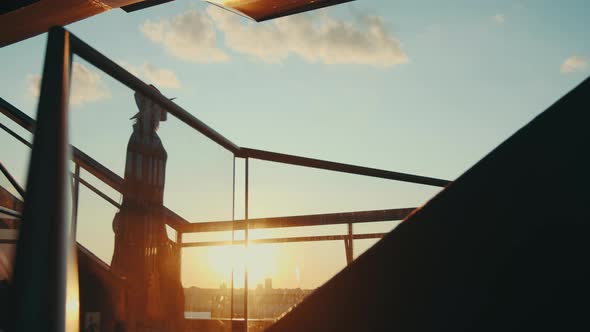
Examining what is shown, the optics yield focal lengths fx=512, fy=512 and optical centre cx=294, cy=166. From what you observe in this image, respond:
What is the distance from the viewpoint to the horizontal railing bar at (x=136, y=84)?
1345mm

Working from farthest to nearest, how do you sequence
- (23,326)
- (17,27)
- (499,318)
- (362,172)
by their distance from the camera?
(17,27), (362,172), (23,326), (499,318)

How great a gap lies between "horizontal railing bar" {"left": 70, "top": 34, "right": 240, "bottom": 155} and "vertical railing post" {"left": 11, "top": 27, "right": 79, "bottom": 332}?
0.17 m

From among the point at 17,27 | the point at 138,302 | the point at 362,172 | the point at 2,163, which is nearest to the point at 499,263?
the point at 362,172

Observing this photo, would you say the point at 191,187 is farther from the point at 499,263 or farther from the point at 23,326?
the point at 499,263

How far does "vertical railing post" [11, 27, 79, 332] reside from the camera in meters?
1.01

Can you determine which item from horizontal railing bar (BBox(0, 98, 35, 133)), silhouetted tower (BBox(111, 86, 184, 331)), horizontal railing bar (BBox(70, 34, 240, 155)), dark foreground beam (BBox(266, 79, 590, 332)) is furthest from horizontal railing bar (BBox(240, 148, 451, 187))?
horizontal railing bar (BBox(0, 98, 35, 133))

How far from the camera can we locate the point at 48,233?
3.43ft

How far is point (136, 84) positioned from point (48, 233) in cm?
70

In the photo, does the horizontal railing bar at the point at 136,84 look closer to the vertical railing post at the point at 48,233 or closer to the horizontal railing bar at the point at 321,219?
the vertical railing post at the point at 48,233

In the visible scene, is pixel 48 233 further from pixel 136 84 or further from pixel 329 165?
pixel 329 165

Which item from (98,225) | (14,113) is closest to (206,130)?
→ (98,225)

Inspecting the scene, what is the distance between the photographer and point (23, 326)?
0.99m

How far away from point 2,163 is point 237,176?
1.38 meters

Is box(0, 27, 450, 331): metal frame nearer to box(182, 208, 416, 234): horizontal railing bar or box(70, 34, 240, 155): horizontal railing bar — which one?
box(70, 34, 240, 155): horizontal railing bar
